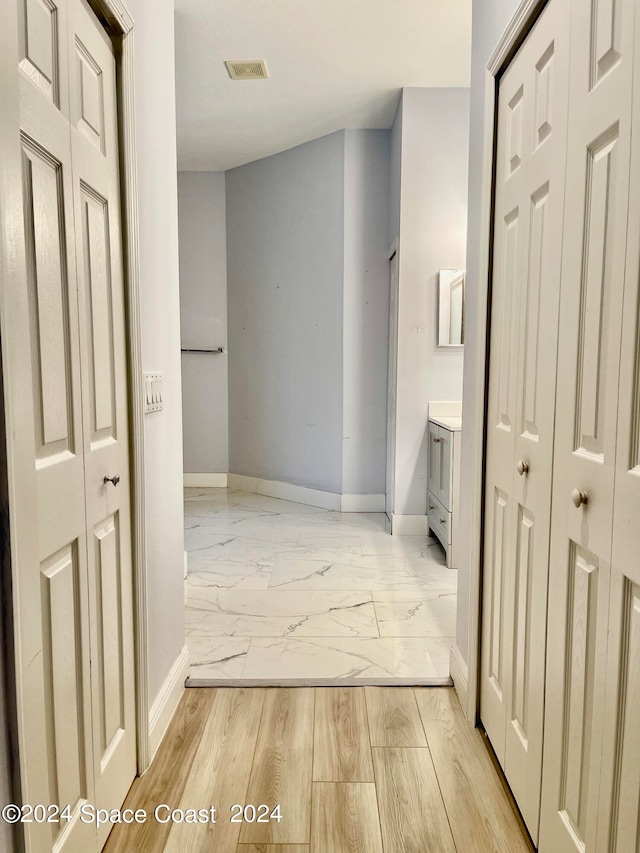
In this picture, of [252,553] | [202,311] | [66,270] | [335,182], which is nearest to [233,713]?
[66,270]

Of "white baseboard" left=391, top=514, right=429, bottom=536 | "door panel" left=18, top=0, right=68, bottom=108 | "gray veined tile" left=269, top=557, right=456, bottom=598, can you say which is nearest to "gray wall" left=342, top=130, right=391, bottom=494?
"white baseboard" left=391, top=514, right=429, bottom=536

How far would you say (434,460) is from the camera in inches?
143

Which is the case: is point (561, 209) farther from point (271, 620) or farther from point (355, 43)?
point (355, 43)

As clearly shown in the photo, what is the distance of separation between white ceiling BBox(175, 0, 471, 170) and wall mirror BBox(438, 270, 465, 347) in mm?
1209

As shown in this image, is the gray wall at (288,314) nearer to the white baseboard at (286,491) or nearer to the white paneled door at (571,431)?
the white baseboard at (286,491)

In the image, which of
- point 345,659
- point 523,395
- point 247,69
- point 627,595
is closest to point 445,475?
point 345,659

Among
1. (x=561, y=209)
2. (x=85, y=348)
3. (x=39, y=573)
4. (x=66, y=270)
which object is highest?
(x=561, y=209)

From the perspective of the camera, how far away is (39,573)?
97cm

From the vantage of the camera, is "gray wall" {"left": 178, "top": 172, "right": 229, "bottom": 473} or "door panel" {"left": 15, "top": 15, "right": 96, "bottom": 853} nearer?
"door panel" {"left": 15, "top": 15, "right": 96, "bottom": 853}

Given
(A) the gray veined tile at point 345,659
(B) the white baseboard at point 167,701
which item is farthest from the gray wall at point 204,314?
(B) the white baseboard at point 167,701

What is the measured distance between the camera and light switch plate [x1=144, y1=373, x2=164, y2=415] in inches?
63.0

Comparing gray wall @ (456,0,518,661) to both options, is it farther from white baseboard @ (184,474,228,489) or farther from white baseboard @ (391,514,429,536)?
white baseboard @ (184,474,228,489)

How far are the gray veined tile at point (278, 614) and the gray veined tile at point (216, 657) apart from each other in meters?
0.06

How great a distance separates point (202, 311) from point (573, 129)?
460cm
